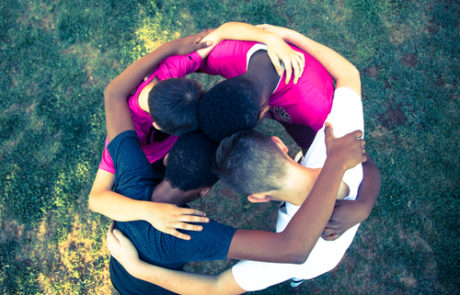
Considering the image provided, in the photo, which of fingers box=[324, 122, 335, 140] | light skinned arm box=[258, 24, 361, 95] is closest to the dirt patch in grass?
light skinned arm box=[258, 24, 361, 95]

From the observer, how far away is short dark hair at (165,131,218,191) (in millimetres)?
1970

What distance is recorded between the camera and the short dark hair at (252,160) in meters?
1.88

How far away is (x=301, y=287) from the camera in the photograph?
3.41 m

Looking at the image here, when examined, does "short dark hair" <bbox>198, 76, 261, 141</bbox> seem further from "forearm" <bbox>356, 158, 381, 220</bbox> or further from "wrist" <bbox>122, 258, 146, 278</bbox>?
"wrist" <bbox>122, 258, 146, 278</bbox>

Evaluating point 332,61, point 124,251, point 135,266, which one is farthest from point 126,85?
point 332,61

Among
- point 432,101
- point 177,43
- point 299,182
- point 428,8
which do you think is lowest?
point 432,101

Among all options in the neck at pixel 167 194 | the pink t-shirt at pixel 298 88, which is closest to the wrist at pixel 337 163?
the pink t-shirt at pixel 298 88

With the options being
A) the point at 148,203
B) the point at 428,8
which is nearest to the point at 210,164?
the point at 148,203

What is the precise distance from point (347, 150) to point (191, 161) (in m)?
1.04

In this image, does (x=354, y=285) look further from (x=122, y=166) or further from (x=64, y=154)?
(x=64, y=154)

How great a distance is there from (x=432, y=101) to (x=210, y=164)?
3.25 meters

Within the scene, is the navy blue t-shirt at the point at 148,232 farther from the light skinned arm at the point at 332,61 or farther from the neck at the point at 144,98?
the light skinned arm at the point at 332,61

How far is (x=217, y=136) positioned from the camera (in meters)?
1.97

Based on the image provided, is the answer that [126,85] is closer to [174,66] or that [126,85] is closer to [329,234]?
[174,66]
